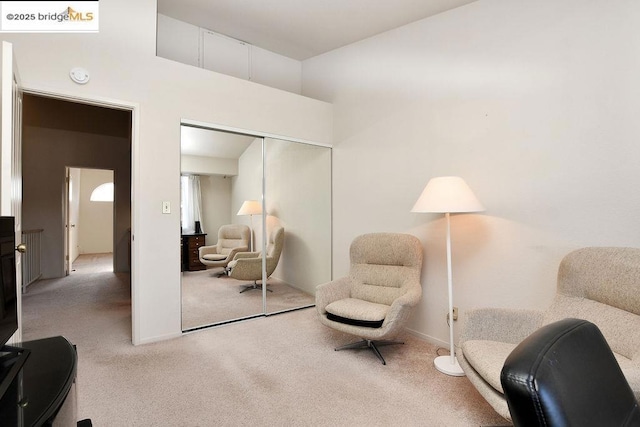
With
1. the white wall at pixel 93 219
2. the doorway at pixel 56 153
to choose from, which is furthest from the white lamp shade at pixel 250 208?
the white wall at pixel 93 219

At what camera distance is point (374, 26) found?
3.39 meters

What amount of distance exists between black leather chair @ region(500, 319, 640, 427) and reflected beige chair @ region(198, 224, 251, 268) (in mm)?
3194

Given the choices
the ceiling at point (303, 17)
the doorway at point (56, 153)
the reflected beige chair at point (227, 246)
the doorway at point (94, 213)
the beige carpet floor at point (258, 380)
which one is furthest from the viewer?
the doorway at point (94, 213)

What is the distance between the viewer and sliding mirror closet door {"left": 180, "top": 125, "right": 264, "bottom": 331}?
10.4 feet

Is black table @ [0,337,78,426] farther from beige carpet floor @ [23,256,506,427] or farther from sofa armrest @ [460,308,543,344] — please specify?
sofa armrest @ [460,308,543,344]

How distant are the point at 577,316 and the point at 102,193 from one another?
10818 mm

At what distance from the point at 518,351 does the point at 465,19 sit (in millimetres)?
3075

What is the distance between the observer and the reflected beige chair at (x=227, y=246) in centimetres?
345

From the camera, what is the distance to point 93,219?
920 centimetres

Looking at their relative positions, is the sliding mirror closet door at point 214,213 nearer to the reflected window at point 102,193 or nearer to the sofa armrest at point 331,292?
the sofa armrest at point 331,292

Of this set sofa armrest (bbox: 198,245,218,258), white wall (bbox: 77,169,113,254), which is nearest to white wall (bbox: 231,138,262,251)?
sofa armrest (bbox: 198,245,218,258)

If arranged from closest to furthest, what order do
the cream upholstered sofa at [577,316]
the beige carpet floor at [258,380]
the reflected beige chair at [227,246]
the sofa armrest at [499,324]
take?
the cream upholstered sofa at [577,316], the beige carpet floor at [258,380], the sofa armrest at [499,324], the reflected beige chair at [227,246]

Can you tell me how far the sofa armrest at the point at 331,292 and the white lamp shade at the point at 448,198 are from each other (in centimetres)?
105

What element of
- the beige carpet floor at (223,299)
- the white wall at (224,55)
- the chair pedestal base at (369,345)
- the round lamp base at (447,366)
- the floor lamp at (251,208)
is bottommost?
the round lamp base at (447,366)
